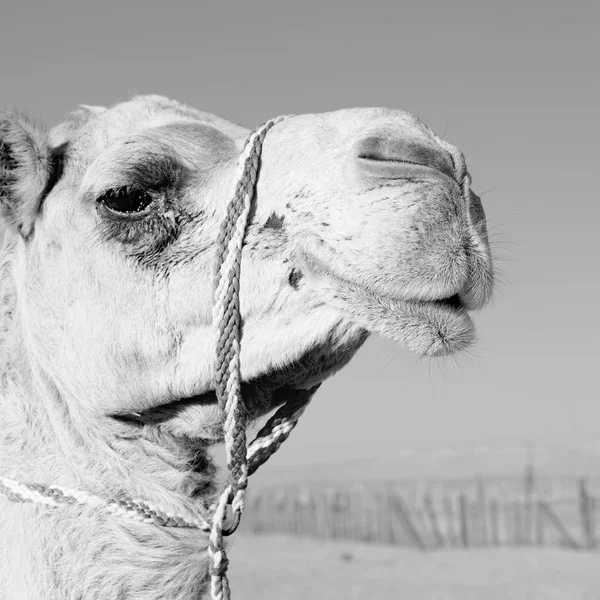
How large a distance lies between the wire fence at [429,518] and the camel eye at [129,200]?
18703 millimetres

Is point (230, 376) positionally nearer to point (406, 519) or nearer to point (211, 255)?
point (211, 255)

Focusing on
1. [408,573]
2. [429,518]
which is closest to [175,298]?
[408,573]

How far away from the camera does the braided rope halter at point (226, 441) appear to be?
256 centimetres

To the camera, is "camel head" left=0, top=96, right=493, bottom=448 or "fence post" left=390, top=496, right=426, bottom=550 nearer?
"camel head" left=0, top=96, right=493, bottom=448

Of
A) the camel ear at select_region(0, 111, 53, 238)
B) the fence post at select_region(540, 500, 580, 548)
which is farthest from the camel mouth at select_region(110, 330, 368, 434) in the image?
the fence post at select_region(540, 500, 580, 548)

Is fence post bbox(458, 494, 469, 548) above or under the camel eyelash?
under

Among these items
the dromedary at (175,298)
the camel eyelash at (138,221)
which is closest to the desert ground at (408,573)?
the dromedary at (175,298)

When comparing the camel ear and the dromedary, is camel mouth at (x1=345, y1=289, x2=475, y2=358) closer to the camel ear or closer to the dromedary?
the dromedary

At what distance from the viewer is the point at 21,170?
9.87 ft

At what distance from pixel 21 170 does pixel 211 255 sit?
2.70 ft

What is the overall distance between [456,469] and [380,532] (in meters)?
26.4

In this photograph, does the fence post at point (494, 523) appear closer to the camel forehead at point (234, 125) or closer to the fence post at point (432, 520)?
the fence post at point (432, 520)

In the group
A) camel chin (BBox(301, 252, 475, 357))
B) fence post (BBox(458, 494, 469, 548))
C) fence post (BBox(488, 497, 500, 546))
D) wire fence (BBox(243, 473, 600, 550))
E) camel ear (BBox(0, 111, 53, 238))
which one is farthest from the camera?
fence post (BBox(458, 494, 469, 548))

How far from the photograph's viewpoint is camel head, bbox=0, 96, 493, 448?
2.42 metres
